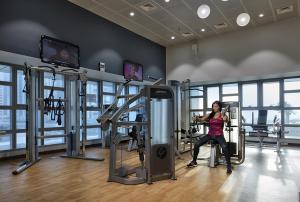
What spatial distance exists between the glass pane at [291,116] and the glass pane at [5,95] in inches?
351

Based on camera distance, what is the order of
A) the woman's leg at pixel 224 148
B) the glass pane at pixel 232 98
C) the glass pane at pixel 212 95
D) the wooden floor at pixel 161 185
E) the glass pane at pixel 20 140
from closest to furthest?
1. the wooden floor at pixel 161 185
2. the woman's leg at pixel 224 148
3. the glass pane at pixel 20 140
4. the glass pane at pixel 232 98
5. the glass pane at pixel 212 95

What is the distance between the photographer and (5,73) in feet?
18.9

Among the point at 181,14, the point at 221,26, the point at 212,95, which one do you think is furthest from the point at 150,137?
the point at 212,95

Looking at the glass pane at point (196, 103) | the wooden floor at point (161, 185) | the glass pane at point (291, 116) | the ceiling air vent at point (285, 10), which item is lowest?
the wooden floor at point (161, 185)

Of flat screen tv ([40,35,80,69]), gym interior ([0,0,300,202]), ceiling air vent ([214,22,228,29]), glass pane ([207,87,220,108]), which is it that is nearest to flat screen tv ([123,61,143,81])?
gym interior ([0,0,300,202])

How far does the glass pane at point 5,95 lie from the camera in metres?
5.62

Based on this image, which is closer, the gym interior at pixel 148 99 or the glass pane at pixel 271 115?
the gym interior at pixel 148 99

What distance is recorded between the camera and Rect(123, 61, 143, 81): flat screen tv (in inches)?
305

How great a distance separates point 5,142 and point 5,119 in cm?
59

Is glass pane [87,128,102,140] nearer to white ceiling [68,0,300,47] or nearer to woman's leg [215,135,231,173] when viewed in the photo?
white ceiling [68,0,300,47]

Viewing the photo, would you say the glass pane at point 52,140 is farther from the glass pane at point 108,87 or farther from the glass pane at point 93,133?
the glass pane at point 108,87

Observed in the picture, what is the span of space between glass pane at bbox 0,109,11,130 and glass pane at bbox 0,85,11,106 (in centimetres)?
20

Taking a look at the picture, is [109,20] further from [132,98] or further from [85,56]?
[132,98]

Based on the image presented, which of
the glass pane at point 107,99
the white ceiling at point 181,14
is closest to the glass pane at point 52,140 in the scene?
the glass pane at point 107,99
